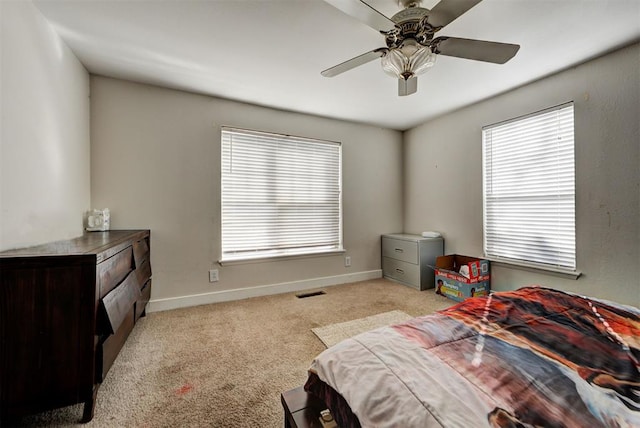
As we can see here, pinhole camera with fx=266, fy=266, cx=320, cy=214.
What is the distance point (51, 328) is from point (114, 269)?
1.30 feet

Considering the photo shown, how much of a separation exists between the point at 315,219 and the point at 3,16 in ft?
9.70

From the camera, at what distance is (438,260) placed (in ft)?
11.1

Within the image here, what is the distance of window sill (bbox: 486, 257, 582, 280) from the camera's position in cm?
240

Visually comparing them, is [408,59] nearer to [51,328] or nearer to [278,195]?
[278,195]

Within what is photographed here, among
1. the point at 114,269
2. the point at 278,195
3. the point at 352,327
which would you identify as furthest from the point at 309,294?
the point at 114,269

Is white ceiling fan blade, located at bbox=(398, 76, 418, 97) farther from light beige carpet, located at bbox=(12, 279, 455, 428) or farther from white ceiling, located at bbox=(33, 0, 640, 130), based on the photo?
light beige carpet, located at bbox=(12, 279, 455, 428)

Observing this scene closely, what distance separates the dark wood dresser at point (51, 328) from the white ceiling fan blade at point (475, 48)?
7.12ft

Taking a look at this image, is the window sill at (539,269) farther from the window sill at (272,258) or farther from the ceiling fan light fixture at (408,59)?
the ceiling fan light fixture at (408,59)

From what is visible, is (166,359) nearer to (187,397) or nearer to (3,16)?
(187,397)

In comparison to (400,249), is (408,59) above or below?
above

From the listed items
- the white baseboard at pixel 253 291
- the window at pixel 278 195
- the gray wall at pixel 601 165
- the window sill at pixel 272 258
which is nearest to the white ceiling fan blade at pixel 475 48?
the gray wall at pixel 601 165

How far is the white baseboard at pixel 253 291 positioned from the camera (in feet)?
9.01

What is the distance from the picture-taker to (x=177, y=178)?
2791 mm

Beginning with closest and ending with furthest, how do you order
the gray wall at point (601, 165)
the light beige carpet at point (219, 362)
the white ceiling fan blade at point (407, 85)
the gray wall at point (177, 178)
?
the light beige carpet at point (219, 362) → the white ceiling fan blade at point (407, 85) → the gray wall at point (601, 165) → the gray wall at point (177, 178)
